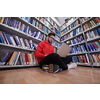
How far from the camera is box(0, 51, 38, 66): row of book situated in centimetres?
80

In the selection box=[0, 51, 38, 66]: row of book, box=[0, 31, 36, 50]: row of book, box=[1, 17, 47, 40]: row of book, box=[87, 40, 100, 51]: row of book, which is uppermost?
box=[1, 17, 47, 40]: row of book

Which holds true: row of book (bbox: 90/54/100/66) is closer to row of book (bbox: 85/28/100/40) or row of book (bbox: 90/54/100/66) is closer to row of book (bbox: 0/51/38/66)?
row of book (bbox: 85/28/100/40)

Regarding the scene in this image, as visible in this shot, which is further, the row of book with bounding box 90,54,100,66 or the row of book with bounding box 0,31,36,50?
the row of book with bounding box 90,54,100,66

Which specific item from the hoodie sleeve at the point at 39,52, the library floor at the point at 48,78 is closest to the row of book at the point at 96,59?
the library floor at the point at 48,78

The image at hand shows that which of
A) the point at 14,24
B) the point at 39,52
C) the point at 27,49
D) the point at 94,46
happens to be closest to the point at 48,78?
the point at 39,52

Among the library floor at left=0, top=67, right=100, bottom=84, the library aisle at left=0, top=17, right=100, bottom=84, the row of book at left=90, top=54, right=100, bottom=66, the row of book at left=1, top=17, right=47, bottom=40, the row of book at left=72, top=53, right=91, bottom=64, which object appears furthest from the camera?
the row of book at left=72, top=53, right=91, bottom=64

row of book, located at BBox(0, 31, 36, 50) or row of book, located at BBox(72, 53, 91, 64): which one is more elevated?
row of book, located at BBox(0, 31, 36, 50)

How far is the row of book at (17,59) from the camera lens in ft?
2.63

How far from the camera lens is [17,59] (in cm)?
92

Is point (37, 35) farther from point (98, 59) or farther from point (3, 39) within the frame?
point (98, 59)

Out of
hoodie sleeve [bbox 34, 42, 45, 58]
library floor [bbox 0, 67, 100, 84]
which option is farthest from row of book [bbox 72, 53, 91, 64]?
hoodie sleeve [bbox 34, 42, 45, 58]
